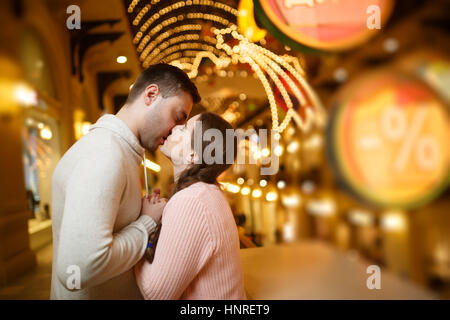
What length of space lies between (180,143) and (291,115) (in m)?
0.60

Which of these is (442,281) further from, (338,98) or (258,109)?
(258,109)

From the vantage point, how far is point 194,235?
1059 millimetres

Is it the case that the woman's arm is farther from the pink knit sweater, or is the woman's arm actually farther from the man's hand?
the man's hand

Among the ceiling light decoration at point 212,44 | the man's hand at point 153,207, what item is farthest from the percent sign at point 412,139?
the man's hand at point 153,207

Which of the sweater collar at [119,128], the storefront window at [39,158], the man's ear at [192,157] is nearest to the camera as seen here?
the sweater collar at [119,128]

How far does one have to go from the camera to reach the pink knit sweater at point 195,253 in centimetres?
104

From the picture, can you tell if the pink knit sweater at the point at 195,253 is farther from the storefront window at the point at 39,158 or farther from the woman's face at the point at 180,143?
the storefront window at the point at 39,158

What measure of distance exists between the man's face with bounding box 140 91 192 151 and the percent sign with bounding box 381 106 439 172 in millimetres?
732

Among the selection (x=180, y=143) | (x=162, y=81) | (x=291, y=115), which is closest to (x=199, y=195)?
(x=180, y=143)

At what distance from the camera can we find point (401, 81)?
3.64ft

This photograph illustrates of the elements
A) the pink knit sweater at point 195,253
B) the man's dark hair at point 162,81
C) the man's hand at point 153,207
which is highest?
the man's dark hair at point 162,81

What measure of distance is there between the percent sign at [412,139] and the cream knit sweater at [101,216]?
2.86 feet
